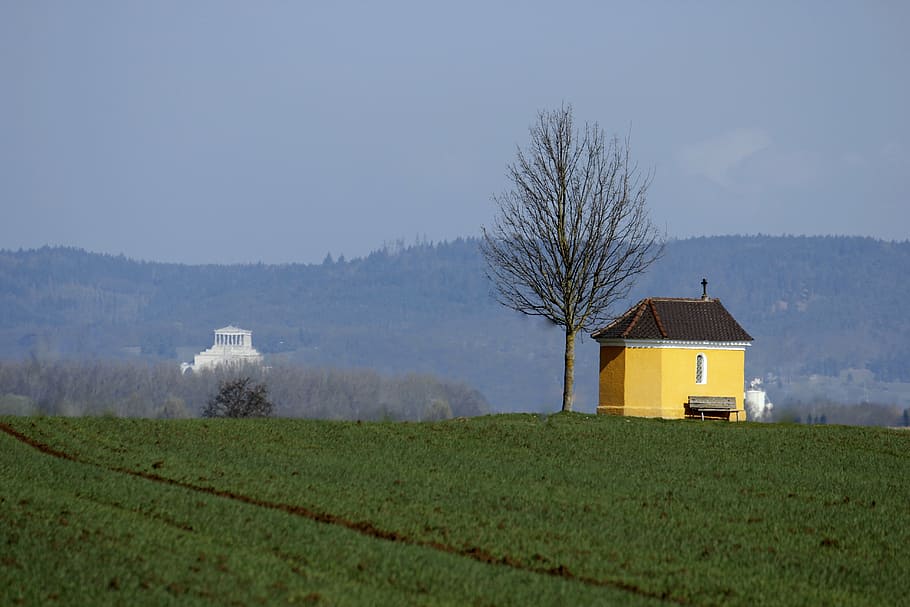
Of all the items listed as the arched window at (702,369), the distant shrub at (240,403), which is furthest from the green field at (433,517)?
the distant shrub at (240,403)

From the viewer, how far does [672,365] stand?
150 feet

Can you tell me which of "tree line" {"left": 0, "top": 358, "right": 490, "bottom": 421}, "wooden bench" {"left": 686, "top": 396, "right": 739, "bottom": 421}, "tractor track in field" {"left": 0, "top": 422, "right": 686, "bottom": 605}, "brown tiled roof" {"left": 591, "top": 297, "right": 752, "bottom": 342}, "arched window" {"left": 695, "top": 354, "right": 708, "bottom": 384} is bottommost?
"tractor track in field" {"left": 0, "top": 422, "right": 686, "bottom": 605}

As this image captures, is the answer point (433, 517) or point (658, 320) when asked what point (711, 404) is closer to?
point (658, 320)

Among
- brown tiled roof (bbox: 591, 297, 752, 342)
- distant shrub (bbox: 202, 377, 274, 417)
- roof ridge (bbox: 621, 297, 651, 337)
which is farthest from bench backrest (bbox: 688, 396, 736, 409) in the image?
distant shrub (bbox: 202, 377, 274, 417)

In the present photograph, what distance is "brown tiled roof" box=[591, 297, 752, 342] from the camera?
46281 millimetres

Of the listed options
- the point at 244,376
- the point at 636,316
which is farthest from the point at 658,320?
the point at 244,376

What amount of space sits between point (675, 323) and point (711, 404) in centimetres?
367

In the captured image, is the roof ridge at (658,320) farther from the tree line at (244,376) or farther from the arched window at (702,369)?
the tree line at (244,376)

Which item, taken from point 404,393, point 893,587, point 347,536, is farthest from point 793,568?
point 404,393

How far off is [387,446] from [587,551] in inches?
496

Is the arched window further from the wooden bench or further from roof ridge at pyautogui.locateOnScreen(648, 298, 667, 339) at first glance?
roof ridge at pyautogui.locateOnScreen(648, 298, 667, 339)

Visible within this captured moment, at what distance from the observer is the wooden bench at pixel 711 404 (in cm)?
4466

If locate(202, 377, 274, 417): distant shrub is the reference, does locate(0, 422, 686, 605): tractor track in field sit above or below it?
below

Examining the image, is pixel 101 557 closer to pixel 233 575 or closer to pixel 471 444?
pixel 233 575
